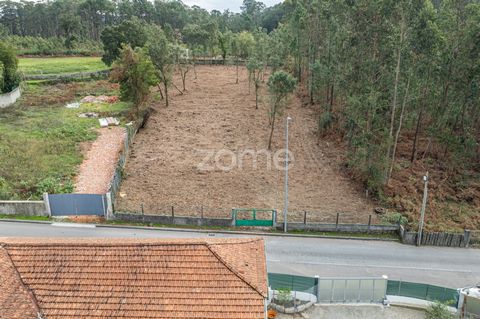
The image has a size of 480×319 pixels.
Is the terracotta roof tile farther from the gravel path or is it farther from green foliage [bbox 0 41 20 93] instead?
green foliage [bbox 0 41 20 93]

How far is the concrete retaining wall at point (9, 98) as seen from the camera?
51.6 meters

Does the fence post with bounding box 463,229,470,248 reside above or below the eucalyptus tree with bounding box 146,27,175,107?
below

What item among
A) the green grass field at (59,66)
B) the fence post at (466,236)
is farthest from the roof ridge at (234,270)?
the green grass field at (59,66)

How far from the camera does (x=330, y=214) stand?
29.1 metres

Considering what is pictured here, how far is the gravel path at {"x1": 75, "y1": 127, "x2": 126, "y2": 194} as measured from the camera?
31.7 meters

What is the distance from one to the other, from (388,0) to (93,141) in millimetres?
30221

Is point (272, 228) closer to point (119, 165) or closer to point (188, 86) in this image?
point (119, 165)

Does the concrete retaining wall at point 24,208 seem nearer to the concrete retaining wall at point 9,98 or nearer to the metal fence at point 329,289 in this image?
the metal fence at point 329,289

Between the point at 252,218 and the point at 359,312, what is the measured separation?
33.5ft

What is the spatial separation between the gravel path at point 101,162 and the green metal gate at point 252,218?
10.5 meters

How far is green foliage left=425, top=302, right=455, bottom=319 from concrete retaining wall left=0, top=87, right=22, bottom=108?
52595 millimetres

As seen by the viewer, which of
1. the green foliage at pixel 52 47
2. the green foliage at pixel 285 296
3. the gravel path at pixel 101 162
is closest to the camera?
the green foliage at pixel 285 296

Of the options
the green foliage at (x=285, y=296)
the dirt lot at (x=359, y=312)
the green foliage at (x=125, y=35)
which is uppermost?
the green foliage at (x=125, y=35)

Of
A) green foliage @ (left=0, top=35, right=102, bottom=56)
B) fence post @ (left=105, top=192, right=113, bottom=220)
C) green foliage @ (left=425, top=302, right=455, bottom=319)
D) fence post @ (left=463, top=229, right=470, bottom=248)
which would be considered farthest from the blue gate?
green foliage @ (left=0, top=35, right=102, bottom=56)
